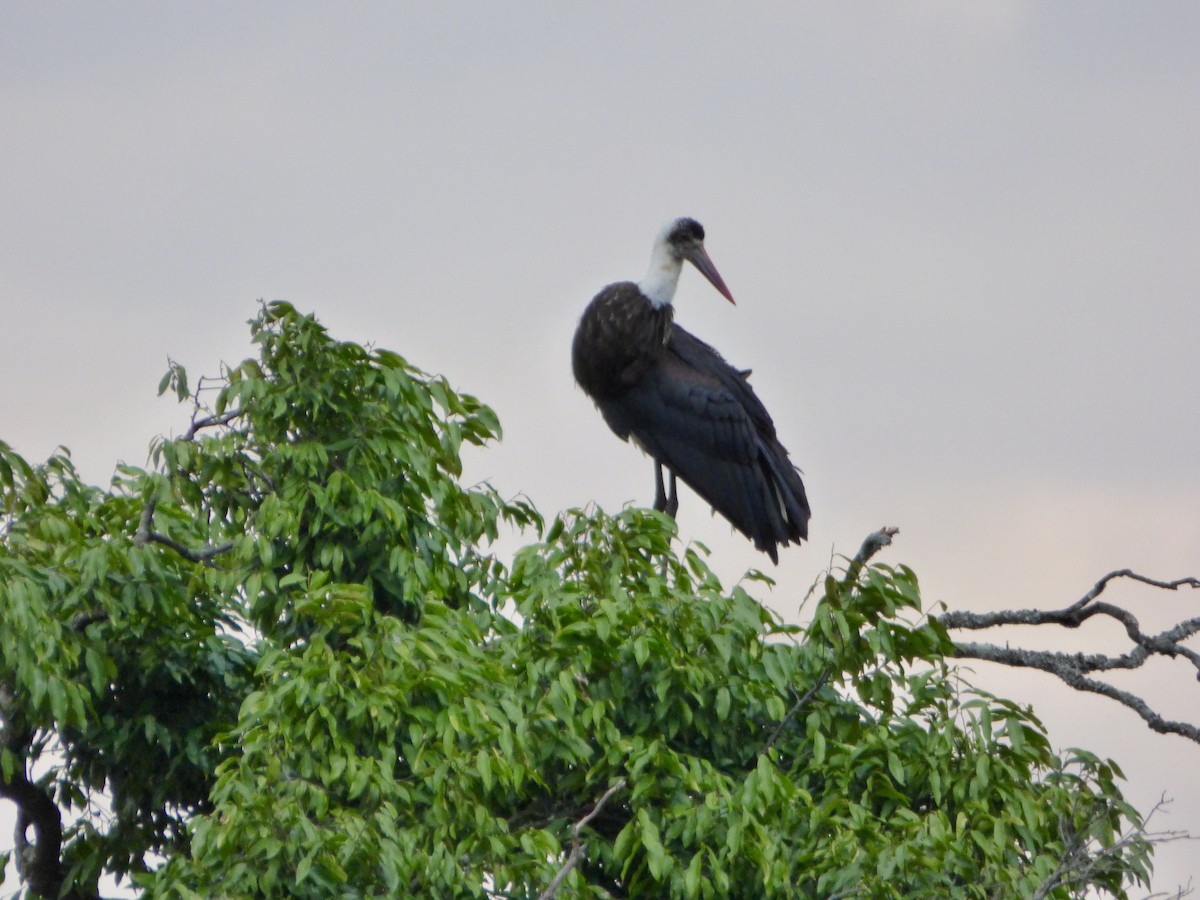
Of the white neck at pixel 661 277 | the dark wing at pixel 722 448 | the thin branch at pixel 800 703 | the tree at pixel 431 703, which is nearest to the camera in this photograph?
the tree at pixel 431 703

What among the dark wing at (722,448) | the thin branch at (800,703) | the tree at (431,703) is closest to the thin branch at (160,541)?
the tree at (431,703)

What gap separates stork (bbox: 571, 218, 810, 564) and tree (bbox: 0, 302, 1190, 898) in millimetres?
2891

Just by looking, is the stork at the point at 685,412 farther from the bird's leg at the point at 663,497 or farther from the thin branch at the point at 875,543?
the thin branch at the point at 875,543

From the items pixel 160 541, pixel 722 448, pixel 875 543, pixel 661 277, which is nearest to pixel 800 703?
pixel 875 543

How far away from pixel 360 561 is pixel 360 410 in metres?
0.50

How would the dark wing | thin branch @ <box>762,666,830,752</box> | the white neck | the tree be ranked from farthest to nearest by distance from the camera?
1. the white neck
2. the dark wing
3. thin branch @ <box>762,666,830,752</box>
4. the tree

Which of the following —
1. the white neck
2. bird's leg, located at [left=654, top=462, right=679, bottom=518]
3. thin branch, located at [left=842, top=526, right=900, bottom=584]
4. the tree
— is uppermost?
the white neck

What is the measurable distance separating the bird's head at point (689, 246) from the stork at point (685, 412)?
1.16 ft

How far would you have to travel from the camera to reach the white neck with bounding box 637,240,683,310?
910cm

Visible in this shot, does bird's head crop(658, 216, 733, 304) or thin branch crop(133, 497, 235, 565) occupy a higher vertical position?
bird's head crop(658, 216, 733, 304)

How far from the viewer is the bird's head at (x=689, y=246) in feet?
30.7

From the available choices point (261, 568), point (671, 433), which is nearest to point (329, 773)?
point (261, 568)

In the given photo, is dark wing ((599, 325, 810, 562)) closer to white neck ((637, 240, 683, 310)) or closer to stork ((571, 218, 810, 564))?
stork ((571, 218, 810, 564))

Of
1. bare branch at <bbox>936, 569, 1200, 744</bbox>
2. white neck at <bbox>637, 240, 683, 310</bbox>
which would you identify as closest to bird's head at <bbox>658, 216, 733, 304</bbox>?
white neck at <bbox>637, 240, 683, 310</bbox>
